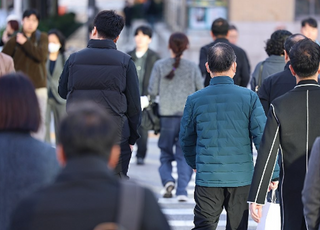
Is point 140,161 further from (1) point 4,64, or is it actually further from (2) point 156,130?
(1) point 4,64

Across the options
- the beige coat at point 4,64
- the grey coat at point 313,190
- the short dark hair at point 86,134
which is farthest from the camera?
the beige coat at point 4,64

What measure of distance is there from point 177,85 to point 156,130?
2.36 ft

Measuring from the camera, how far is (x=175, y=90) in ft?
27.4

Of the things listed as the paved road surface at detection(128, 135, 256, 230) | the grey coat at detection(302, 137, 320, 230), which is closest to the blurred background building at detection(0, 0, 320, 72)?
the paved road surface at detection(128, 135, 256, 230)

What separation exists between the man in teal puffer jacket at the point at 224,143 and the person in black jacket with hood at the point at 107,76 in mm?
810

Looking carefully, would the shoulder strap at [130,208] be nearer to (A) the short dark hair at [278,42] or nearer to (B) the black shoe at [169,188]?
(A) the short dark hair at [278,42]

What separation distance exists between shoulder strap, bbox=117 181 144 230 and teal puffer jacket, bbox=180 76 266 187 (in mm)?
2589

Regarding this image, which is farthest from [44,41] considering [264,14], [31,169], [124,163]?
[264,14]

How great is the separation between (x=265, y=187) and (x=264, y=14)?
1490 centimetres

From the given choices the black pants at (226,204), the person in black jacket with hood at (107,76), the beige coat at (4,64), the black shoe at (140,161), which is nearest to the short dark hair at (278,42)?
the person in black jacket with hood at (107,76)

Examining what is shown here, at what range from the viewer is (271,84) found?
6430mm

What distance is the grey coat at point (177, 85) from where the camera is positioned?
8.32 m

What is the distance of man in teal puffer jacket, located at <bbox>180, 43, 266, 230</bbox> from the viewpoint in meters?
5.21

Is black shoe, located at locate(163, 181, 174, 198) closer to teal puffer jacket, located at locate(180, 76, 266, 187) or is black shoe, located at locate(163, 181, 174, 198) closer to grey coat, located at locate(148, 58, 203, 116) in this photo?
grey coat, located at locate(148, 58, 203, 116)
